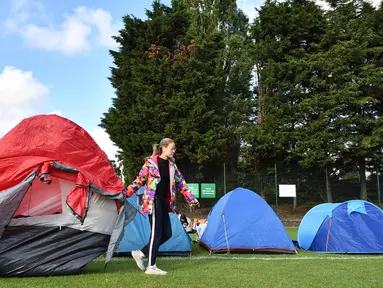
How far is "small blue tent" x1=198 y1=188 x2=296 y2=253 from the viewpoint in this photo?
7.35 metres

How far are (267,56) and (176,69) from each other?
563cm

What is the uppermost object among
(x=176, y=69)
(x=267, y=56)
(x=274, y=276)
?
(x=267, y=56)

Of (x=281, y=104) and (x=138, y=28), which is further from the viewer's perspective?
(x=138, y=28)

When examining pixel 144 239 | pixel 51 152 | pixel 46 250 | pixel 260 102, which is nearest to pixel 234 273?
pixel 144 239

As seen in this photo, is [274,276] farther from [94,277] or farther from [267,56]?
[267,56]

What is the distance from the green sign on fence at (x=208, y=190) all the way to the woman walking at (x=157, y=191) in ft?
41.2

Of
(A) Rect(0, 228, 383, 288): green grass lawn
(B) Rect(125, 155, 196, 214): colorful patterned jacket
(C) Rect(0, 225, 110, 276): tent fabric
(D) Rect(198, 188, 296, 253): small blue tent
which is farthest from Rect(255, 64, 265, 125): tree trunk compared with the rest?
(C) Rect(0, 225, 110, 276): tent fabric

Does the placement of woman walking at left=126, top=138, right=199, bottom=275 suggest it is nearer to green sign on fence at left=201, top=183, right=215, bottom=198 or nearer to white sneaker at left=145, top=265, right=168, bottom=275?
white sneaker at left=145, top=265, right=168, bottom=275

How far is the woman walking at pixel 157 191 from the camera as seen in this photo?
5.36 meters

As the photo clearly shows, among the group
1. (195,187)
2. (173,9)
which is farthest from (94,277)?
(173,9)

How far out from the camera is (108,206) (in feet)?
17.6

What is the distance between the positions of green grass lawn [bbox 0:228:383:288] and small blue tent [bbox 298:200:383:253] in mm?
629

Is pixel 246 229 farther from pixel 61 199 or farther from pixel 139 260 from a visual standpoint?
pixel 61 199

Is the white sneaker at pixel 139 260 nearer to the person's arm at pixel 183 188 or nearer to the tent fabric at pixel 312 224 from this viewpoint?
the person's arm at pixel 183 188
